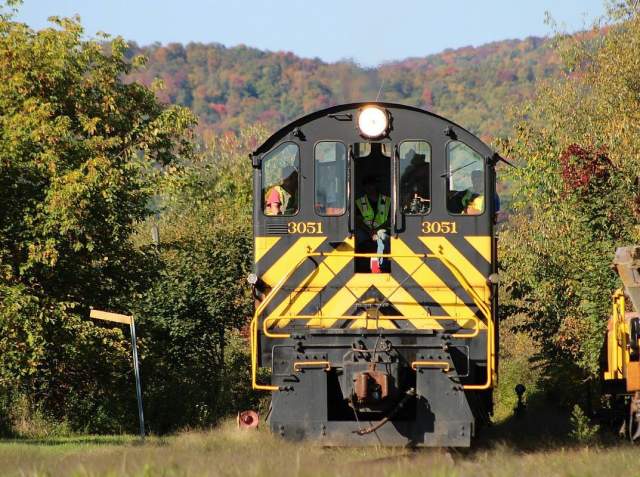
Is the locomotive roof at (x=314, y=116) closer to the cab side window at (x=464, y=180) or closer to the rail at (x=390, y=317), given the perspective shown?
the cab side window at (x=464, y=180)

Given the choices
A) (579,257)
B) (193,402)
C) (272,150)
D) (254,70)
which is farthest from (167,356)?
(254,70)

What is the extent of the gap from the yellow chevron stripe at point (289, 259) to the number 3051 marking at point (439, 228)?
3.99 ft

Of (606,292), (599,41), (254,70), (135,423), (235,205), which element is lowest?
(135,423)

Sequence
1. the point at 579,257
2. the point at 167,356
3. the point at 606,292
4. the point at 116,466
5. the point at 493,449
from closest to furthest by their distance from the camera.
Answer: the point at 116,466 → the point at 493,449 → the point at 606,292 → the point at 579,257 → the point at 167,356

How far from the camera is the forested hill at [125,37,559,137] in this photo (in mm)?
110125

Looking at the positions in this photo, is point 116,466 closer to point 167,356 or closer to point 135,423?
point 135,423

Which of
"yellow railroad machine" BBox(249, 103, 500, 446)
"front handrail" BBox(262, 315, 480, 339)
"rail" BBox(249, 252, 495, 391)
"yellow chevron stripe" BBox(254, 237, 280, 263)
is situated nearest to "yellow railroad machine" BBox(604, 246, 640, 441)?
"yellow railroad machine" BBox(249, 103, 500, 446)

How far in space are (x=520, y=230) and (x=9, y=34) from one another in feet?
38.7

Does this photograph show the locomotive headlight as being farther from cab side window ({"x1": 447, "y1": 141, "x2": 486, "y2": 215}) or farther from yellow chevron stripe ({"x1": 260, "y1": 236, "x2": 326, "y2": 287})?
yellow chevron stripe ({"x1": 260, "y1": 236, "x2": 326, "y2": 287})

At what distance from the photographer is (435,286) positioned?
11984 mm

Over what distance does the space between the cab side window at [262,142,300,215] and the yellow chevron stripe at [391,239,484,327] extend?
4.11ft

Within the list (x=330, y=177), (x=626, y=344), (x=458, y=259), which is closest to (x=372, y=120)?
(x=330, y=177)

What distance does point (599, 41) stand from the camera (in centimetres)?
3166

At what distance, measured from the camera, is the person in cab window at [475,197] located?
11953mm
